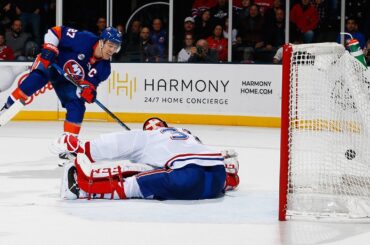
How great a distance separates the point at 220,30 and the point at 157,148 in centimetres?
580

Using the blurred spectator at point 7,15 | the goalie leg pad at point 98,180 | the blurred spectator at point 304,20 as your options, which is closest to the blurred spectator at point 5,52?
the blurred spectator at point 7,15

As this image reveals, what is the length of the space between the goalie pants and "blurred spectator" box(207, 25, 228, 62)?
5681 millimetres

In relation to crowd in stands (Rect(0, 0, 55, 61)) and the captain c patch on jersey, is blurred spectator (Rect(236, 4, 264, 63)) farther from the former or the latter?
the captain c patch on jersey

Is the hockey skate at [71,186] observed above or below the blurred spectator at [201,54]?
below

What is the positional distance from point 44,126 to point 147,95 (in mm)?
1209

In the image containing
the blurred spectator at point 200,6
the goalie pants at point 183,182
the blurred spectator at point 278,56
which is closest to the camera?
the goalie pants at point 183,182

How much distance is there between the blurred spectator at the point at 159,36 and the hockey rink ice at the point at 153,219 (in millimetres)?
4568

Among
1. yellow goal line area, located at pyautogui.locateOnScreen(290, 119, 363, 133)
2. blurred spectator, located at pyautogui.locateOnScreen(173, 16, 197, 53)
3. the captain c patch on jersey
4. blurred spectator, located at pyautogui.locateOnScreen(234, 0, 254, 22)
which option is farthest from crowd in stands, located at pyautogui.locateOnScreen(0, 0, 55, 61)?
→ yellow goal line area, located at pyautogui.locateOnScreen(290, 119, 363, 133)

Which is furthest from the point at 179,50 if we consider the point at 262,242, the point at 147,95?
the point at 262,242

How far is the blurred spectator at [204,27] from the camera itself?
1105cm

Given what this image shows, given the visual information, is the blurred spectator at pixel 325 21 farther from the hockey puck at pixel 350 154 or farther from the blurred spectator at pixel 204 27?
the hockey puck at pixel 350 154

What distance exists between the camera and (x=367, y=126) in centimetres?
509

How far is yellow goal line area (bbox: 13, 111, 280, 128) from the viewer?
33.9ft

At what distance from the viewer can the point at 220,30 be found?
1103 cm
